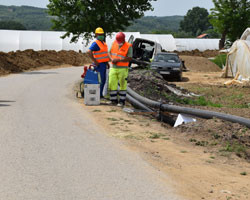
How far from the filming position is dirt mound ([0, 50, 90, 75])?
92.8 ft

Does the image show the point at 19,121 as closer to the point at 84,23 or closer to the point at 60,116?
the point at 60,116

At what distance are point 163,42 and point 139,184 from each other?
60.2 m

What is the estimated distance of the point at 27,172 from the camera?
6.21 m

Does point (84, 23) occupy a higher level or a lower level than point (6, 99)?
higher

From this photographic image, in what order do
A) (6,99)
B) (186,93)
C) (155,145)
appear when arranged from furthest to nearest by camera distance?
(186,93) → (6,99) → (155,145)

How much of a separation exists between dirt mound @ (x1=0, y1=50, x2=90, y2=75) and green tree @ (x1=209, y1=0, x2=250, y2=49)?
28.3 m

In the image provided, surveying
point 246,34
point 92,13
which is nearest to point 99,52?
point 92,13

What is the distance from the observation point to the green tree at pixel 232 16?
6719 cm

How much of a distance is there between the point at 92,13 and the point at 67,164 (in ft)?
57.5

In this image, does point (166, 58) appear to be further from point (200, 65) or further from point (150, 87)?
point (200, 65)

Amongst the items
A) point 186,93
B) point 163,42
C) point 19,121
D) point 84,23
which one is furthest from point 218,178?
point 163,42

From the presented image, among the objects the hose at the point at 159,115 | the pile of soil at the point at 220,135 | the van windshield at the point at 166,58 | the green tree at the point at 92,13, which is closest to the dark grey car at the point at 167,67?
the van windshield at the point at 166,58

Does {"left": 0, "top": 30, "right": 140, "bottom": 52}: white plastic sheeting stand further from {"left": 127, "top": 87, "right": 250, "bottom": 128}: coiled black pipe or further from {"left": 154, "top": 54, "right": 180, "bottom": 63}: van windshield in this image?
{"left": 127, "top": 87, "right": 250, "bottom": 128}: coiled black pipe

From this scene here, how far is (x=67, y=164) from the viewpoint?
669 cm
